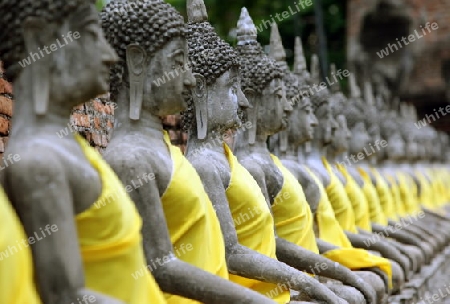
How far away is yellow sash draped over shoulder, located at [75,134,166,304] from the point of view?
3.12 metres

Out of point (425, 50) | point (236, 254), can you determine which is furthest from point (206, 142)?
point (425, 50)

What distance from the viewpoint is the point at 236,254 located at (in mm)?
4535

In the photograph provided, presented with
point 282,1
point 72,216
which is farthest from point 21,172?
point 282,1

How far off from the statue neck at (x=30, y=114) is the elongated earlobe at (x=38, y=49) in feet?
0.08

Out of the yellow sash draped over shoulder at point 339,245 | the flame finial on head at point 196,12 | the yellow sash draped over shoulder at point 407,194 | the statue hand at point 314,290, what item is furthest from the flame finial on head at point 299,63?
the yellow sash draped over shoulder at point 407,194

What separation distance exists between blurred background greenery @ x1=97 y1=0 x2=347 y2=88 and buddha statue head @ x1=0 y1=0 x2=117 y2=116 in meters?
14.0

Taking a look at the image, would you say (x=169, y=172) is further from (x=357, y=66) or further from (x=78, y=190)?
(x=357, y=66)

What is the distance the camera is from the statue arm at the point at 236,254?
14.7ft

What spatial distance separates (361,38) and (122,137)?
14329mm

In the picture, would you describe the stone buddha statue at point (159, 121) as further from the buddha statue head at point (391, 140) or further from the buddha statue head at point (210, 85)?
the buddha statue head at point (391, 140)

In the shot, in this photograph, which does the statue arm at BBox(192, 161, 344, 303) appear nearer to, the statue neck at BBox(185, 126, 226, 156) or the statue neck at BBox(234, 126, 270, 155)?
the statue neck at BBox(185, 126, 226, 156)

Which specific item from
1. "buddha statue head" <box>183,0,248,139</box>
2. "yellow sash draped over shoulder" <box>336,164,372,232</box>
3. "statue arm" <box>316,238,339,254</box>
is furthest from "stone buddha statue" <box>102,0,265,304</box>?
"yellow sash draped over shoulder" <box>336,164,372,232</box>

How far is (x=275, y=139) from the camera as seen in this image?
22.6 feet

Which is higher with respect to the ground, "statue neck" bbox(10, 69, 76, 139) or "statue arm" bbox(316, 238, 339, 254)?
"statue neck" bbox(10, 69, 76, 139)
